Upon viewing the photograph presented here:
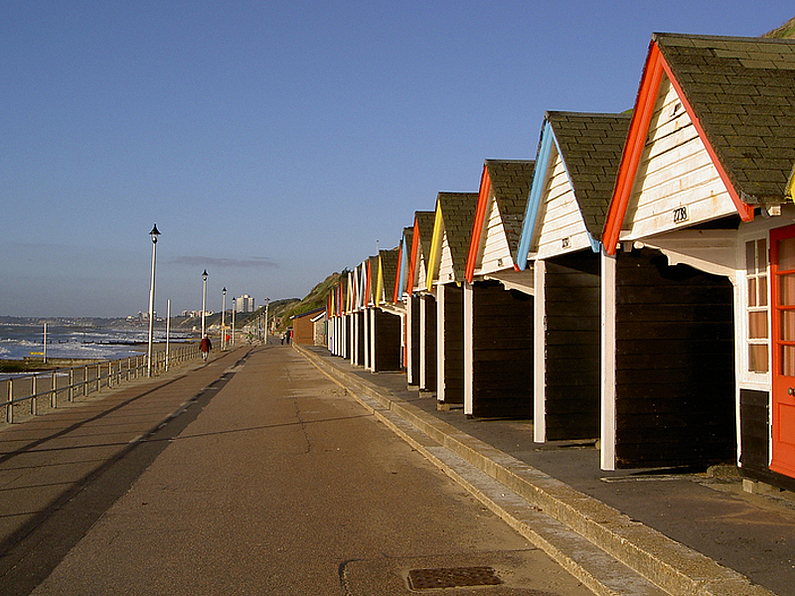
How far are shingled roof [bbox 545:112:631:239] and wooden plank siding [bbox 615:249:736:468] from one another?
887 millimetres

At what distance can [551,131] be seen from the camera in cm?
1032

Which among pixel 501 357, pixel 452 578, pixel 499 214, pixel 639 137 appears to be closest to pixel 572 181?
pixel 639 137

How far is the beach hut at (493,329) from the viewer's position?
45.4ft

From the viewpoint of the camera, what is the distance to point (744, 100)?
6.43 m

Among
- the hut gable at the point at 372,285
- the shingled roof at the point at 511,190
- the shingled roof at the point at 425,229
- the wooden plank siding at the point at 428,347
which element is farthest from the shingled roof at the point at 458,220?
the hut gable at the point at 372,285

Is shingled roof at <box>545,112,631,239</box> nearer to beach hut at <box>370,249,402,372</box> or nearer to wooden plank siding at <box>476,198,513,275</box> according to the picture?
wooden plank siding at <box>476,198,513,275</box>

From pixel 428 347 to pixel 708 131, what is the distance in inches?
544

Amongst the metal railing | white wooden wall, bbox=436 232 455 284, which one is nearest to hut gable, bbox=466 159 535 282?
white wooden wall, bbox=436 232 455 284

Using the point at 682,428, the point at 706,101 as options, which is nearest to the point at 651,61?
the point at 706,101

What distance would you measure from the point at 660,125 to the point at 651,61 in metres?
0.63

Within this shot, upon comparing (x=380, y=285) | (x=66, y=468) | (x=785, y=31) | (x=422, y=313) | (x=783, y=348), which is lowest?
(x=66, y=468)

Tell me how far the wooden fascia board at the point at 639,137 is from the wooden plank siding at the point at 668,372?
0.46 metres

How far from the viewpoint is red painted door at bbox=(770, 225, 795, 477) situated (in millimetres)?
6801

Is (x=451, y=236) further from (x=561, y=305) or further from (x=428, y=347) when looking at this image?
(x=561, y=305)
